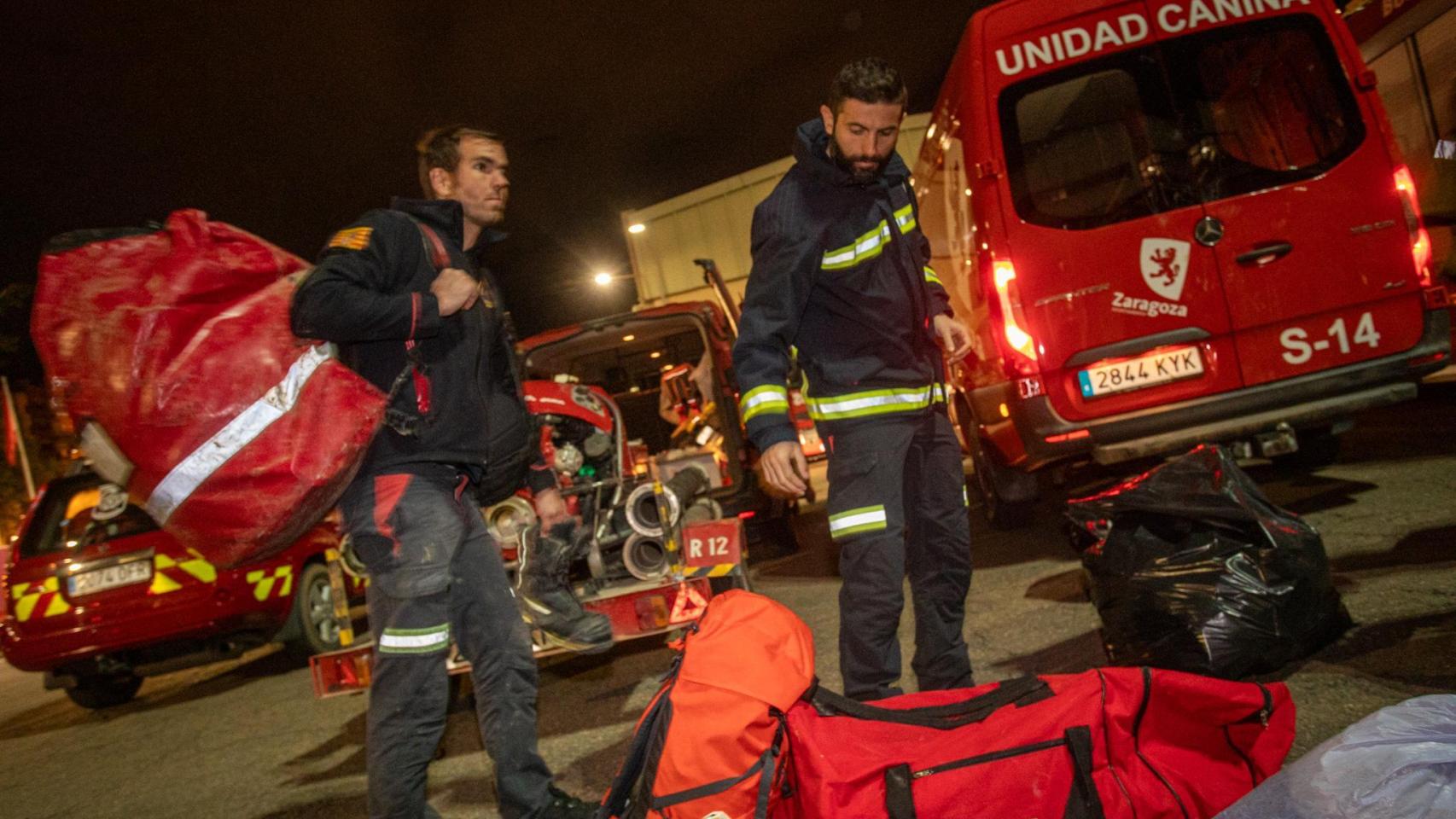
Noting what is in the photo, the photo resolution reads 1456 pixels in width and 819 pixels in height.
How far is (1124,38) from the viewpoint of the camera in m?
4.02

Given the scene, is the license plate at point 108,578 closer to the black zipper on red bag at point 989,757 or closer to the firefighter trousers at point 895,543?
the firefighter trousers at point 895,543

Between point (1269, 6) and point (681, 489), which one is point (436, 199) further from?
point (1269, 6)

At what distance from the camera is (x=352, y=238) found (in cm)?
228

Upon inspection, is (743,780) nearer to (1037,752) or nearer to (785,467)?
(1037,752)

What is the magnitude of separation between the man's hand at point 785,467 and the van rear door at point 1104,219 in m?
2.16

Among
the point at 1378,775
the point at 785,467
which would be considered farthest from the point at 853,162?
the point at 1378,775

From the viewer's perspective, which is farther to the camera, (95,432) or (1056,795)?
(95,432)

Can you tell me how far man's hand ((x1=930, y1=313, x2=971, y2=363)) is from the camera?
2619 millimetres

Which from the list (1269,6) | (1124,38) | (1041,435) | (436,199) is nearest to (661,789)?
(436,199)

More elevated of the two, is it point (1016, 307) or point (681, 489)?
point (1016, 307)

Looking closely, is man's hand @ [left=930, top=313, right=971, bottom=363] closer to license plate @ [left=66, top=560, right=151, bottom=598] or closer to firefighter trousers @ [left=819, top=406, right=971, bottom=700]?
firefighter trousers @ [left=819, top=406, right=971, bottom=700]

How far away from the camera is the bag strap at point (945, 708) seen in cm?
189

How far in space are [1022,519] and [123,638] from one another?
5865 millimetres

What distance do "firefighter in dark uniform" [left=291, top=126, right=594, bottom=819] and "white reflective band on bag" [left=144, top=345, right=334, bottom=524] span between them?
0.62 ft
